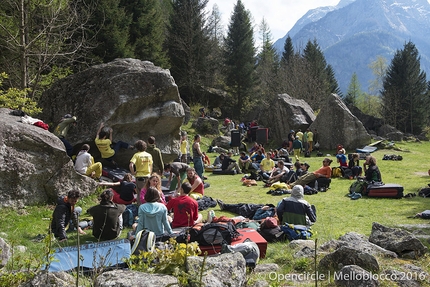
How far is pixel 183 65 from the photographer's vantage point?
35.7 meters

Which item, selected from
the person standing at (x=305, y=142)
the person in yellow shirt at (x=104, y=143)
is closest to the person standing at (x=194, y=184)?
the person in yellow shirt at (x=104, y=143)

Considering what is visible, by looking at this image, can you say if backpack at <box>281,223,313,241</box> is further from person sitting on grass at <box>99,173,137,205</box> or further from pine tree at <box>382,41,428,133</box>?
pine tree at <box>382,41,428,133</box>

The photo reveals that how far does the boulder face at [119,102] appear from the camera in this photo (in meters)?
12.6

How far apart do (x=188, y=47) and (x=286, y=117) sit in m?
13.4

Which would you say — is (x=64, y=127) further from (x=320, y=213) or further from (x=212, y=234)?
(x=320, y=213)

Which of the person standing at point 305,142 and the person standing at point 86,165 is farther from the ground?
the person standing at point 305,142

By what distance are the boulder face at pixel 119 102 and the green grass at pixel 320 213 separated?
2932mm

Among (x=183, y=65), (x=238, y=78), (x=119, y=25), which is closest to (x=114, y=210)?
(x=119, y=25)

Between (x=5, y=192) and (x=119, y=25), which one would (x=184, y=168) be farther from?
(x=119, y=25)

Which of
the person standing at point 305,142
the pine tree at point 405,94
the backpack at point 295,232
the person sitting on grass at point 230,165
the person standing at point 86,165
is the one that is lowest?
the backpack at point 295,232

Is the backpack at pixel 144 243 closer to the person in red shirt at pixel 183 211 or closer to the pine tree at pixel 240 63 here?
the person in red shirt at pixel 183 211

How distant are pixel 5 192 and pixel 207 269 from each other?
668 cm

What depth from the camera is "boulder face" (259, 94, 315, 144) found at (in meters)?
26.1

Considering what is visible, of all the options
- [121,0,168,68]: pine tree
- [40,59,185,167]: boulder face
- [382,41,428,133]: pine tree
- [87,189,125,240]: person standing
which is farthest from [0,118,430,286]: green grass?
[382,41,428,133]: pine tree
